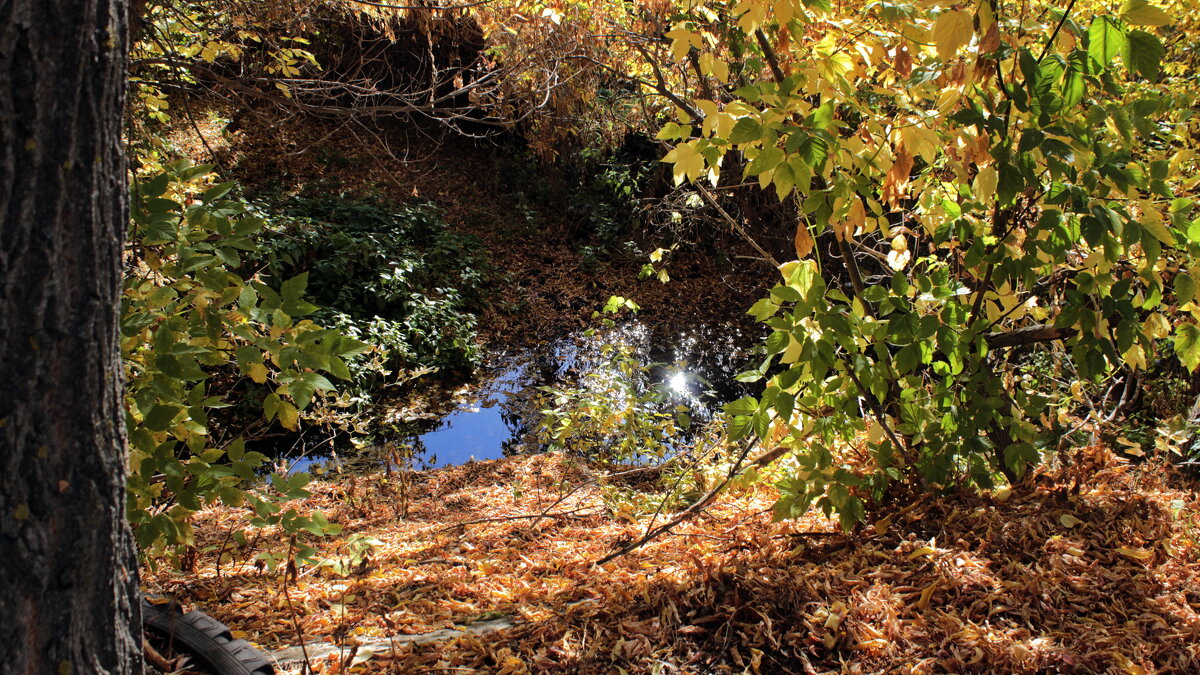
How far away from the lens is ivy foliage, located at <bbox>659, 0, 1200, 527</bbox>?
160cm

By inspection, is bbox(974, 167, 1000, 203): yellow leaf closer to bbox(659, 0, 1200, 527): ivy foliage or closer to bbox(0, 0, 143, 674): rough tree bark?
bbox(659, 0, 1200, 527): ivy foliage

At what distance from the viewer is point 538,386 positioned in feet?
25.1

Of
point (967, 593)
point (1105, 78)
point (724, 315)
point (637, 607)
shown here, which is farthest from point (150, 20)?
point (724, 315)

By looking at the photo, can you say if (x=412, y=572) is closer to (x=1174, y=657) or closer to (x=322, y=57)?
(x=1174, y=657)

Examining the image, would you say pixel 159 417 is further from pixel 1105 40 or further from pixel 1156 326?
pixel 1156 326

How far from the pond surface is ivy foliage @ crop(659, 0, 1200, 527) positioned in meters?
2.83

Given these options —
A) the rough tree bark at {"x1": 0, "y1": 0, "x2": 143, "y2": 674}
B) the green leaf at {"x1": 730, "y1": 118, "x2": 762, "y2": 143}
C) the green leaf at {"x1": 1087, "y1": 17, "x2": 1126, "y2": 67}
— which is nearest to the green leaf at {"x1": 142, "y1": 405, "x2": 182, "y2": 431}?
the rough tree bark at {"x1": 0, "y1": 0, "x2": 143, "y2": 674}

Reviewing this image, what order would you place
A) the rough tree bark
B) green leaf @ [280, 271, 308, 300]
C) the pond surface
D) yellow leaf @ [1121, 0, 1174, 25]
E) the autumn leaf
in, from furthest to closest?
1. the pond surface
2. the autumn leaf
3. green leaf @ [280, 271, 308, 300]
4. yellow leaf @ [1121, 0, 1174, 25]
5. the rough tree bark

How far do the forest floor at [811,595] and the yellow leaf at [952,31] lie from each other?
4.29 feet

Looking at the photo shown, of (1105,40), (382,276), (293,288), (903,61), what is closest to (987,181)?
(1105,40)

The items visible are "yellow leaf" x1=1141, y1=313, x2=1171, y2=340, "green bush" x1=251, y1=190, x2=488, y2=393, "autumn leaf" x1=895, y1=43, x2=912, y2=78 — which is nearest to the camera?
"yellow leaf" x1=1141, y1=313, x2=1171, y2=340

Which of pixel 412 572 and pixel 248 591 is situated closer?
pixel 248 591

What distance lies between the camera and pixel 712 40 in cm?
238

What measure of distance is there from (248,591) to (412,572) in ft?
1.84
